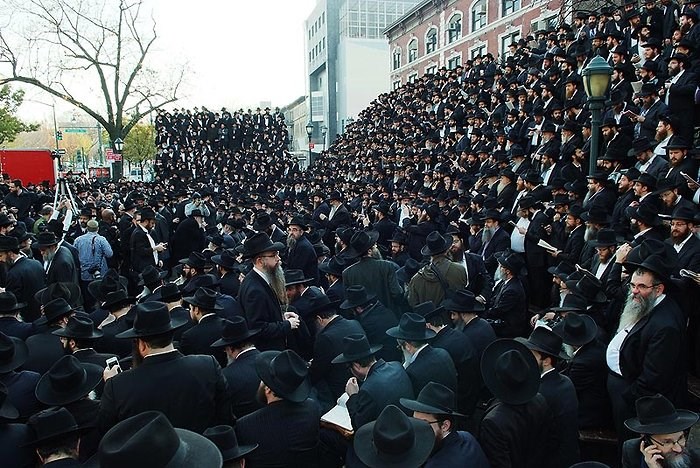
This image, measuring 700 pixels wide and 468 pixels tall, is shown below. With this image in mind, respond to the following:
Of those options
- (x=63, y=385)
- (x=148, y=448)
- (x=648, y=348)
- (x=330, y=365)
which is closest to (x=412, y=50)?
(x=330, y=365)

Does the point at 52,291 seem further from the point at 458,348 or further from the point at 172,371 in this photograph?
the point at 458,348

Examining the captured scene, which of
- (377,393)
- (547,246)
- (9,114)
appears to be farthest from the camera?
(9,114)

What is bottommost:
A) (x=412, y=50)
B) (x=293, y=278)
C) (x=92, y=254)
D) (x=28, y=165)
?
(x=293, y=278)

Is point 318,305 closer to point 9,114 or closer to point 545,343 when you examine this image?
point 545,343

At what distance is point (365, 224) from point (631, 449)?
10.1m

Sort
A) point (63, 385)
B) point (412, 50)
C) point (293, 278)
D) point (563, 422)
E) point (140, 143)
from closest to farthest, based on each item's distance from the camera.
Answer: point (63, 385)
point (563, 422)
point (293, 278)
point (412, 50)
point (140, 143)

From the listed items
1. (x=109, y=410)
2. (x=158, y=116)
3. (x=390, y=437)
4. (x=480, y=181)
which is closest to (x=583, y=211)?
(x=480, y=181)

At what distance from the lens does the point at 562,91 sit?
13.1 metres

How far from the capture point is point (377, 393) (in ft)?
13.4

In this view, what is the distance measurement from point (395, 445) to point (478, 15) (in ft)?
127

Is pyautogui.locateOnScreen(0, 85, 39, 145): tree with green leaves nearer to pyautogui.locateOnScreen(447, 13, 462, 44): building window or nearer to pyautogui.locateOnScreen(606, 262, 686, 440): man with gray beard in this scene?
pyautogui.locateOnScreen(447, 13, 462, 44): building window

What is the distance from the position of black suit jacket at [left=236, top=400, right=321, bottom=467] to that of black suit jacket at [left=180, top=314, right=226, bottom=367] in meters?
1.61

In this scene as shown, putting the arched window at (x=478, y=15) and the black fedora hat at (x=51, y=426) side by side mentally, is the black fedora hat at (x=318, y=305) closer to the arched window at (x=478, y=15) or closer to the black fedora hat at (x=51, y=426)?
the black fedora hat at (x=51, y=426)

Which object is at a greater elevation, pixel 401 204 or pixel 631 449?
pixel 401 204
